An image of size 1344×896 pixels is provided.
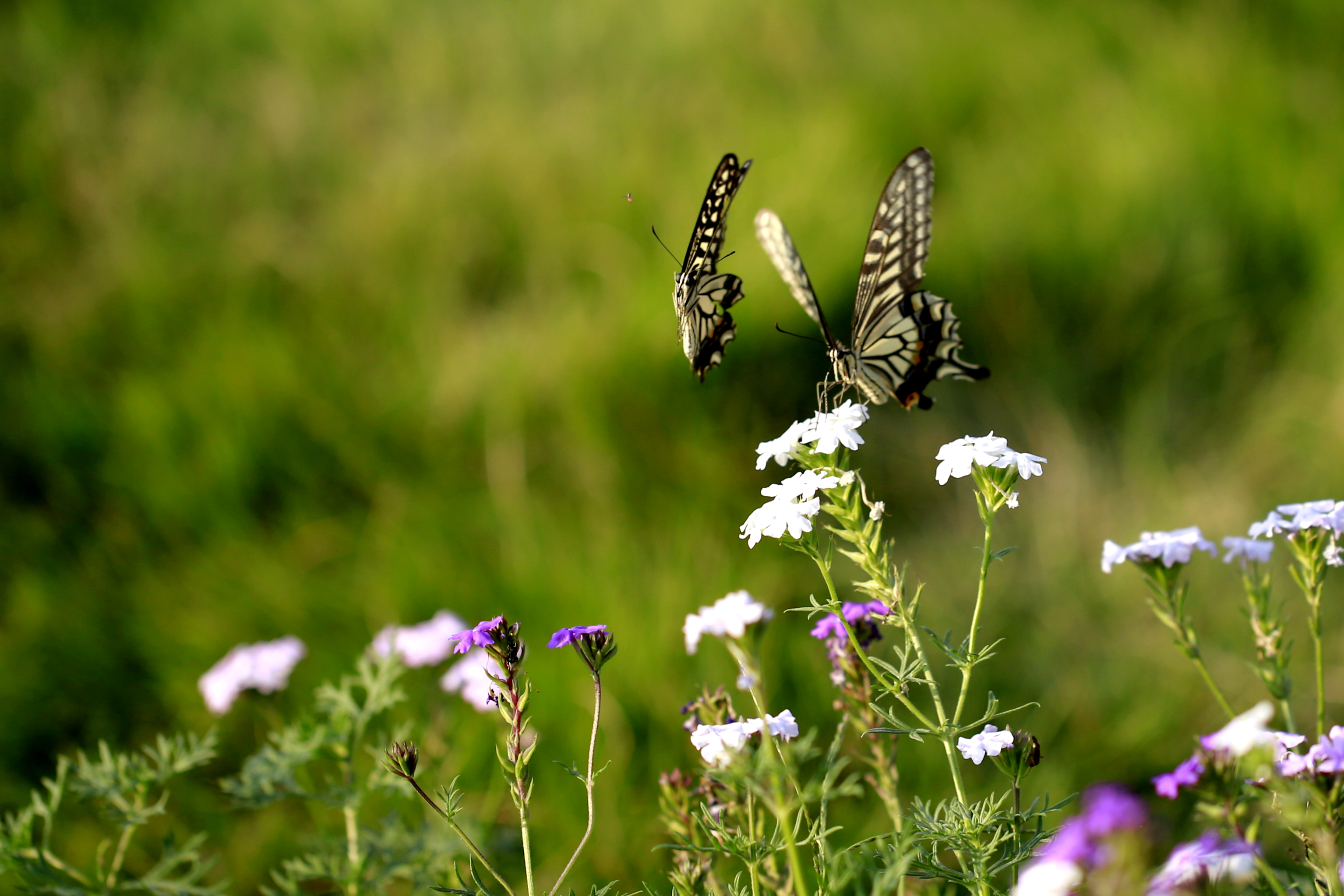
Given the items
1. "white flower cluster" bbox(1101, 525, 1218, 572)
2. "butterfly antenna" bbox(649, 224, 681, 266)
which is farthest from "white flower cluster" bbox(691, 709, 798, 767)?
"butterfly antenna" bbox(649, 224, 681, 266)

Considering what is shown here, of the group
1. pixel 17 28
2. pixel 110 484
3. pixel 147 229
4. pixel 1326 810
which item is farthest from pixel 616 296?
pixel 17 28

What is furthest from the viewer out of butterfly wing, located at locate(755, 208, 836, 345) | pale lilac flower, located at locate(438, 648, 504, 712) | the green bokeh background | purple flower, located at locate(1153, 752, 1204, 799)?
the green bokeh background

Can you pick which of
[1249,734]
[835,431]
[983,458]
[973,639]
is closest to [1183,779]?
[1249,734]

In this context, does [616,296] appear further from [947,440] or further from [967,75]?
[967,75]

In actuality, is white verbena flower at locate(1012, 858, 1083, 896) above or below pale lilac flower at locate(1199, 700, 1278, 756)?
below

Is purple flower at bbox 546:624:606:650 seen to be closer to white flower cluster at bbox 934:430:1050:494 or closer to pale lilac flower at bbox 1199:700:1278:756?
white flower cluster at bbox 934:430:1050:494

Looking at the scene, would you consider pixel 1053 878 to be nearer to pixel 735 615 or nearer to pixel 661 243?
pixel 735 615
